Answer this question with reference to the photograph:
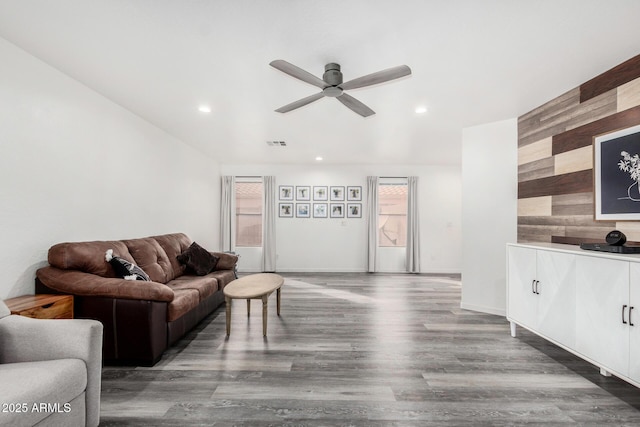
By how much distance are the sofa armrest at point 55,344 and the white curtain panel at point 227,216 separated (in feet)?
17.2

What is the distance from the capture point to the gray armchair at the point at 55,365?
4.41ft

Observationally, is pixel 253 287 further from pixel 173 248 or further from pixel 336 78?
pixel 336 78

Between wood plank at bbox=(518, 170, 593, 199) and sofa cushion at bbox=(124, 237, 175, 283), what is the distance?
186 inches

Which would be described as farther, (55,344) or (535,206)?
(535,206)

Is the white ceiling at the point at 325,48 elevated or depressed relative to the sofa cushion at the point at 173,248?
elevated

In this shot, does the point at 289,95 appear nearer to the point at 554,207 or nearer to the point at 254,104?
the point at 254,104

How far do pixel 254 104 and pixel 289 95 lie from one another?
51 cm

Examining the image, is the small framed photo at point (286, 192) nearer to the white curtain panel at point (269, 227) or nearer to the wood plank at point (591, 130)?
the white curtain panel at point (269, 227)

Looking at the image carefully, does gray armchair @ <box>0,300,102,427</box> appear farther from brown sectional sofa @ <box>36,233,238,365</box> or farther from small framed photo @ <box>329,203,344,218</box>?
small framed photo @ <box>329,203,344,218</box>

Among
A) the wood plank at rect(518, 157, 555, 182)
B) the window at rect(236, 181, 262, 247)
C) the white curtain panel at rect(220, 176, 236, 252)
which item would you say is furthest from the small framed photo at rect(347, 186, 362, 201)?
the wood plank at rect(518, 157, 555, 182)

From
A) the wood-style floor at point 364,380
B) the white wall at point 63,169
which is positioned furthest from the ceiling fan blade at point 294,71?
the wood-style floor at point 364,380

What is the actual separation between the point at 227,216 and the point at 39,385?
18.6ft

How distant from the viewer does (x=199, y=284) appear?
3.37 m

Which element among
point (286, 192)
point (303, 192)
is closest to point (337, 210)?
point (303, 192)
